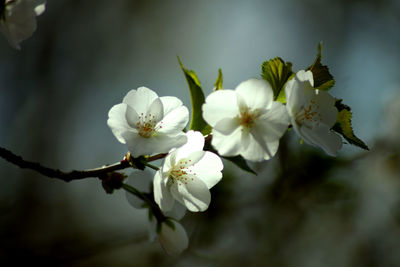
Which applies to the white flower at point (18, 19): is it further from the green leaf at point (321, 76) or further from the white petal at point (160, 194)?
the green leaf at point (321, 76)

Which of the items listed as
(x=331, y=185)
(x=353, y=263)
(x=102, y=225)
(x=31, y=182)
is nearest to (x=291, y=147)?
(x=331, y=185)

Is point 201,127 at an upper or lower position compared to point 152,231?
upper

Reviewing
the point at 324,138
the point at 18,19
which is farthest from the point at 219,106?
the point at 18,19

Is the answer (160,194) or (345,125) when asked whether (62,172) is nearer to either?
(160,194)

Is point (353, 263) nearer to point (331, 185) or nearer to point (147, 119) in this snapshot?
point (331, 185)

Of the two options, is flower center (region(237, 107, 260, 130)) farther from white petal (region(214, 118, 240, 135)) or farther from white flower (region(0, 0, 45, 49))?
white flower (region(0, 0, 45, 49))

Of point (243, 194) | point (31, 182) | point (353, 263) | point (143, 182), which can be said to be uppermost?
point (143, 182)

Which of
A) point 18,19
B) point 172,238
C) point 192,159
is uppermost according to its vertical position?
point 18,19

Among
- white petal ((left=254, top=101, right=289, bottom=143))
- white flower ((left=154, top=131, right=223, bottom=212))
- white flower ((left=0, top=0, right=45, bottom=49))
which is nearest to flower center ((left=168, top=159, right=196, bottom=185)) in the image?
white flower ((left=154, top=131, right=223, bottom=212))
